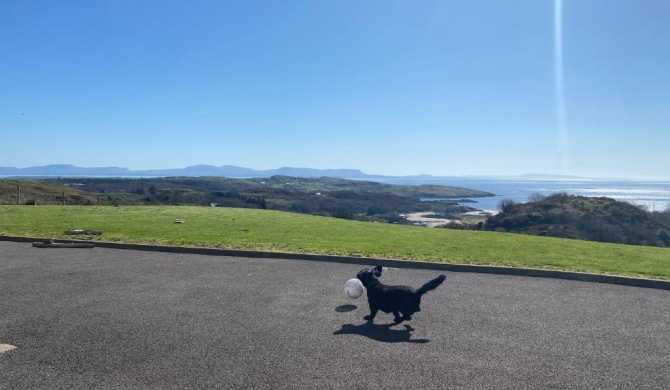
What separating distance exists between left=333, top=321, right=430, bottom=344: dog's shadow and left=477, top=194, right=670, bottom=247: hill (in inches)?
1221

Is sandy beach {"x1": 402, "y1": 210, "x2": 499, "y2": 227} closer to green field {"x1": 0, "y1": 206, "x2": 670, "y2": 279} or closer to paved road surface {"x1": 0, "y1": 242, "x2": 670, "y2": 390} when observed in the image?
green field {"x1": 0, "y1": 206, "x2": 670, "y2": 279}

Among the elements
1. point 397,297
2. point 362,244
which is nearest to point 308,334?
point 397,297

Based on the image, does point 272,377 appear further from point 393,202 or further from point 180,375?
point 393,202

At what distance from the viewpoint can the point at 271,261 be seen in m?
11.2

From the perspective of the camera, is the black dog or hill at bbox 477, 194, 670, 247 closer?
the black dog

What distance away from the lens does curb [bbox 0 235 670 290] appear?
9.38 meters

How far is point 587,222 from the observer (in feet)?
133

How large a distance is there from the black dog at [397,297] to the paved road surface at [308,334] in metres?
0.28

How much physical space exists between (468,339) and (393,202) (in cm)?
9181

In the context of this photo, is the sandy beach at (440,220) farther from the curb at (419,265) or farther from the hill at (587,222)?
the curb at (419,265)

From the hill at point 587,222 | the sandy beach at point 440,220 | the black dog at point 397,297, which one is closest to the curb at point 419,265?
the black dog at point 397,297

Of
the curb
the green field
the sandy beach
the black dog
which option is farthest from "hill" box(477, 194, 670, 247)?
the black dog

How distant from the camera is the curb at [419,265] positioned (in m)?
9.38

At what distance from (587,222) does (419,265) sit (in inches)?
1449
